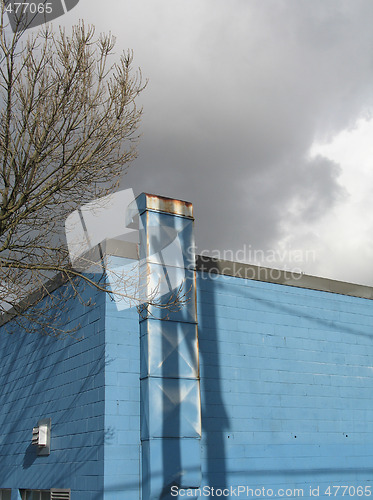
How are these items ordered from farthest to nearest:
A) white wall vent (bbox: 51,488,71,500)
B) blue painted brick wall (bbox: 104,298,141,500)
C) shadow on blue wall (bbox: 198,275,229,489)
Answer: shadow on blue wall (bbox: 198,275,229,489) → white wall vent (bbox: 51,488,71,500) → blue painted brick wall (bbox: 104,298,141,500)

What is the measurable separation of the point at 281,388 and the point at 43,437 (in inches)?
211

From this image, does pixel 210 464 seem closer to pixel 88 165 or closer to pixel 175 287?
pixel 175 287

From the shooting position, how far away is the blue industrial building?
1069cm

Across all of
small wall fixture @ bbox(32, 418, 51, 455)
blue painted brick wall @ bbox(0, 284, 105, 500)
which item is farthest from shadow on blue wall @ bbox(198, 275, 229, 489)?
small wall fixture @ bbox(32, 418, 51, 455)

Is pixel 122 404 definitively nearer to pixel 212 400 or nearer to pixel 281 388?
pixel 212 400

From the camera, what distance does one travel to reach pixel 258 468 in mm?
12258

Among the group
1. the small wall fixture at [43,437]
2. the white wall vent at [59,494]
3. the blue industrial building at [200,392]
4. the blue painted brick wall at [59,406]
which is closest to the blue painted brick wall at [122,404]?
the blue industrial building at [200,392]

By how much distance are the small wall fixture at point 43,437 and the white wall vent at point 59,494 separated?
A: 854mm

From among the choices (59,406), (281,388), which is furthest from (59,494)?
(281,388)

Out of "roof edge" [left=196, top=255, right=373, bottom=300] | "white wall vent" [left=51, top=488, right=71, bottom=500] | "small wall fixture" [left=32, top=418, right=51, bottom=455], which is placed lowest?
"white wall vent" [left=51, top=488, right=71, bottom=500]

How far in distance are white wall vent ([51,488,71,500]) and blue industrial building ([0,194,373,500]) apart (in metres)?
0.05

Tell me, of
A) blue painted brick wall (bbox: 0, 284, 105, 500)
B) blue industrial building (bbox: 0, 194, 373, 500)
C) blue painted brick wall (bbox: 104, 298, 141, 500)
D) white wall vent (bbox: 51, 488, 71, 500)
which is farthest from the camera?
white wall vent (bbox: 51, 488, 71, 500)

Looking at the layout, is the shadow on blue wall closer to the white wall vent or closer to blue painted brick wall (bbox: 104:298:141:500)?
blue painted brick wall (bbox: 104:298:141:500)

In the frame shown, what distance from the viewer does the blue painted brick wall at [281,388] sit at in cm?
1220
